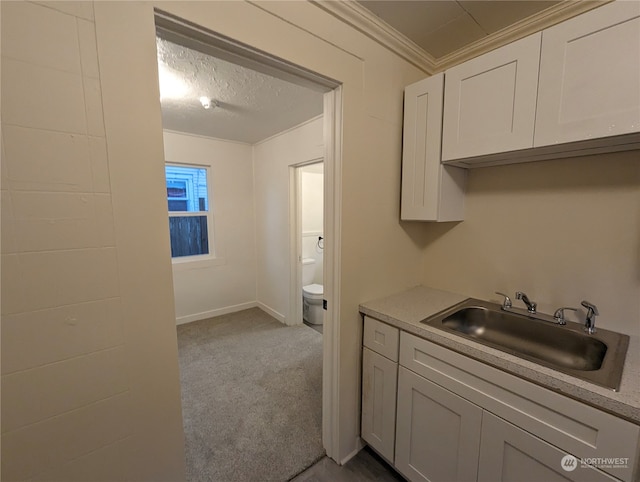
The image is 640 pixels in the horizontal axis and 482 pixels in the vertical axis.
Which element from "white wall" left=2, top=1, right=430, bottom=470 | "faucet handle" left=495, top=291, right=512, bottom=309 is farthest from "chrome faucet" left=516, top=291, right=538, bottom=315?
"white wall" left=2, top=1, right=430, bottom=470

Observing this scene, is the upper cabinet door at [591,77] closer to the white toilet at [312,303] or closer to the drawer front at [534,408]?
the drawer front at [534,408]

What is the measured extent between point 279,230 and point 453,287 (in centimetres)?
215

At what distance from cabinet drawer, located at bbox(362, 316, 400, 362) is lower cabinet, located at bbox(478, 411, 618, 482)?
0.45m

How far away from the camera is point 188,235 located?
3.47 m

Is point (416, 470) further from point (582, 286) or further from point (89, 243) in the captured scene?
point (89, 243)

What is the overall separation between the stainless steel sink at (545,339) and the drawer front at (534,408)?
10 centimetres

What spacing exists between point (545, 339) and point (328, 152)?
4.81ft

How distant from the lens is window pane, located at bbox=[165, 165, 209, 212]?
3.32 metres

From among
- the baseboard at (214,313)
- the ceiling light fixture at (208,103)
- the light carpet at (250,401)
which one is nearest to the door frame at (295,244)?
the light carpet at (250,401)

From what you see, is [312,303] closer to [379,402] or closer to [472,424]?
[379,402]

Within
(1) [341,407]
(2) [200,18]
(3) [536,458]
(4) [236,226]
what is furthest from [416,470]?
(4) [236,226]

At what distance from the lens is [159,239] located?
89 cm

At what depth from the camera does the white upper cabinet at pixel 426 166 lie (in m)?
1.48

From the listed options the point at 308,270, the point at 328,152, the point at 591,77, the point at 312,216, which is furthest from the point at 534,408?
the point at 312,216
